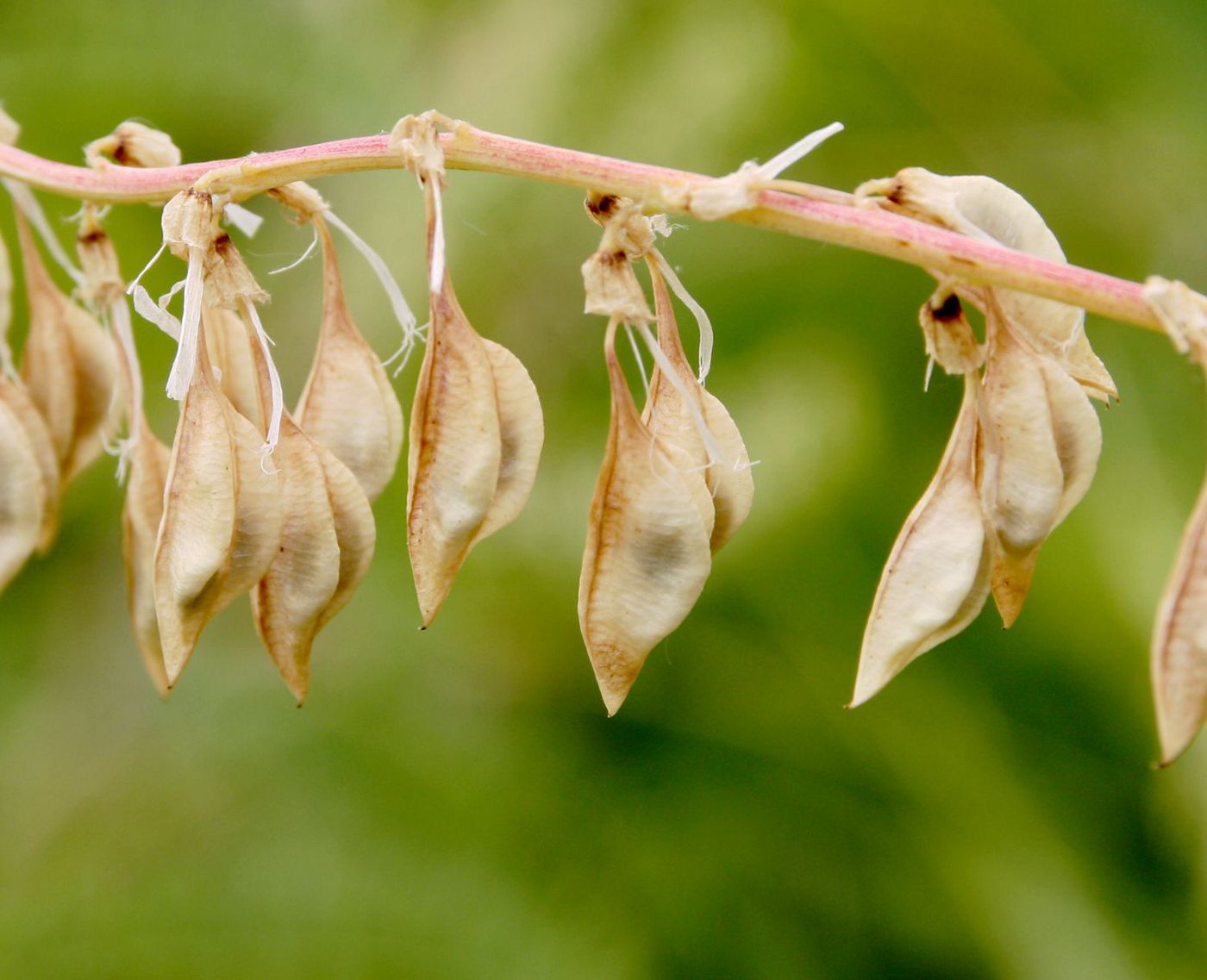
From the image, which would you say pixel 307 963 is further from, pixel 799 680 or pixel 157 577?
pixel 157 577

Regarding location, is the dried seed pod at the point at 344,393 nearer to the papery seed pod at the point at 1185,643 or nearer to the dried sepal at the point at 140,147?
the dried sepal at the point at 140,147

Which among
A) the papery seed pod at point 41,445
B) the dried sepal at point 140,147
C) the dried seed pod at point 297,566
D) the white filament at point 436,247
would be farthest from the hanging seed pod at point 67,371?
the white filament at point 436,247

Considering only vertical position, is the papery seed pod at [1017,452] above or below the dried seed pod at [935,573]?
above

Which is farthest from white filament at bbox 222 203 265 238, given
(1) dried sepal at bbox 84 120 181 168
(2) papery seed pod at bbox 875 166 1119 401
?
(2) papery seed pod at bbox 875 166 1119 401

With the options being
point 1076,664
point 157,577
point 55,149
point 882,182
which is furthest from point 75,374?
point 1076,664

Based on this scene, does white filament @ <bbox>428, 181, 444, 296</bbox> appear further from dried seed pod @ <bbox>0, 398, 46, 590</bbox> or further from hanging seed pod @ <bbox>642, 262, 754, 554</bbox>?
dried seed pod @ <bbox>0, 398, 46, 590</bbox>
